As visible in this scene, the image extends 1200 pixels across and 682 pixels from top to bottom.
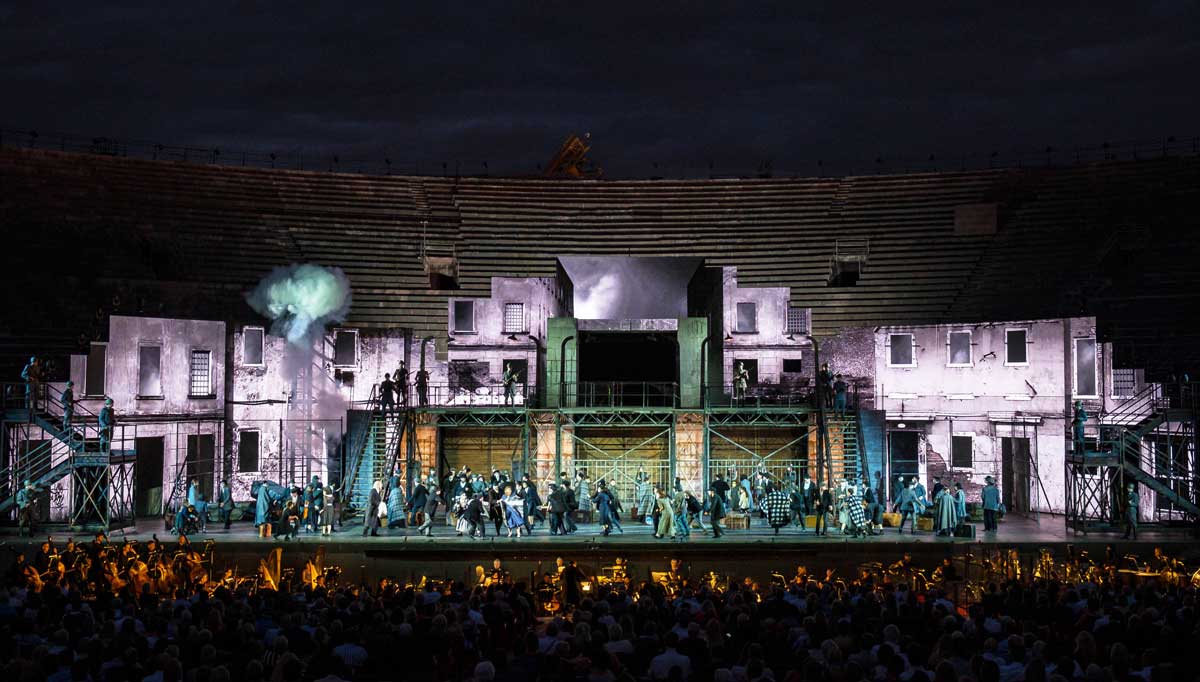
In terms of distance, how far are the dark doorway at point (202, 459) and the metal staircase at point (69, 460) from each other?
2626 mm

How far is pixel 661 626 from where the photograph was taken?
14086 mm

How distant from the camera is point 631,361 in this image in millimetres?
36375

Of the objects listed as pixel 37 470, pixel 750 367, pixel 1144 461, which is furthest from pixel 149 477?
pixel 1144 461

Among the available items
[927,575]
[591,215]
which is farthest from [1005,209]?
[927,575]

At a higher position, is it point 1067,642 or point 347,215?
point 347,215

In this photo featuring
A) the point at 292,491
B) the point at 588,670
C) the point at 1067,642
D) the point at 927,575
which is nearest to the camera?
the point at 588,670

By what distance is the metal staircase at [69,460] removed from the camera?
27875mm

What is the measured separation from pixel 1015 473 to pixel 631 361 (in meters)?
11.9

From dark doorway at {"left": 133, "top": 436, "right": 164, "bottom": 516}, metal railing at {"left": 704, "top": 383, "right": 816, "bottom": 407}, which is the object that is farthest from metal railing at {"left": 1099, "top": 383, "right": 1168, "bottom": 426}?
dark doorway at {"left": 133, "top": 436, "right": 164, "bottom": 516}

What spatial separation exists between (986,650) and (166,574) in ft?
54.9

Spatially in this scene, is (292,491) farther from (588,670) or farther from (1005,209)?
(1005,209)

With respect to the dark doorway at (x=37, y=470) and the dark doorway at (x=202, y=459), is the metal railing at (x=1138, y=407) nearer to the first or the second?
the dark doorway at (x=202, y=459)

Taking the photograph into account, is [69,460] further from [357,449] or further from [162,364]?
[357,449]

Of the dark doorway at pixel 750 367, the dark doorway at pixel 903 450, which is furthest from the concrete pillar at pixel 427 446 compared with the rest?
the dark doorway at pixel 903 450
